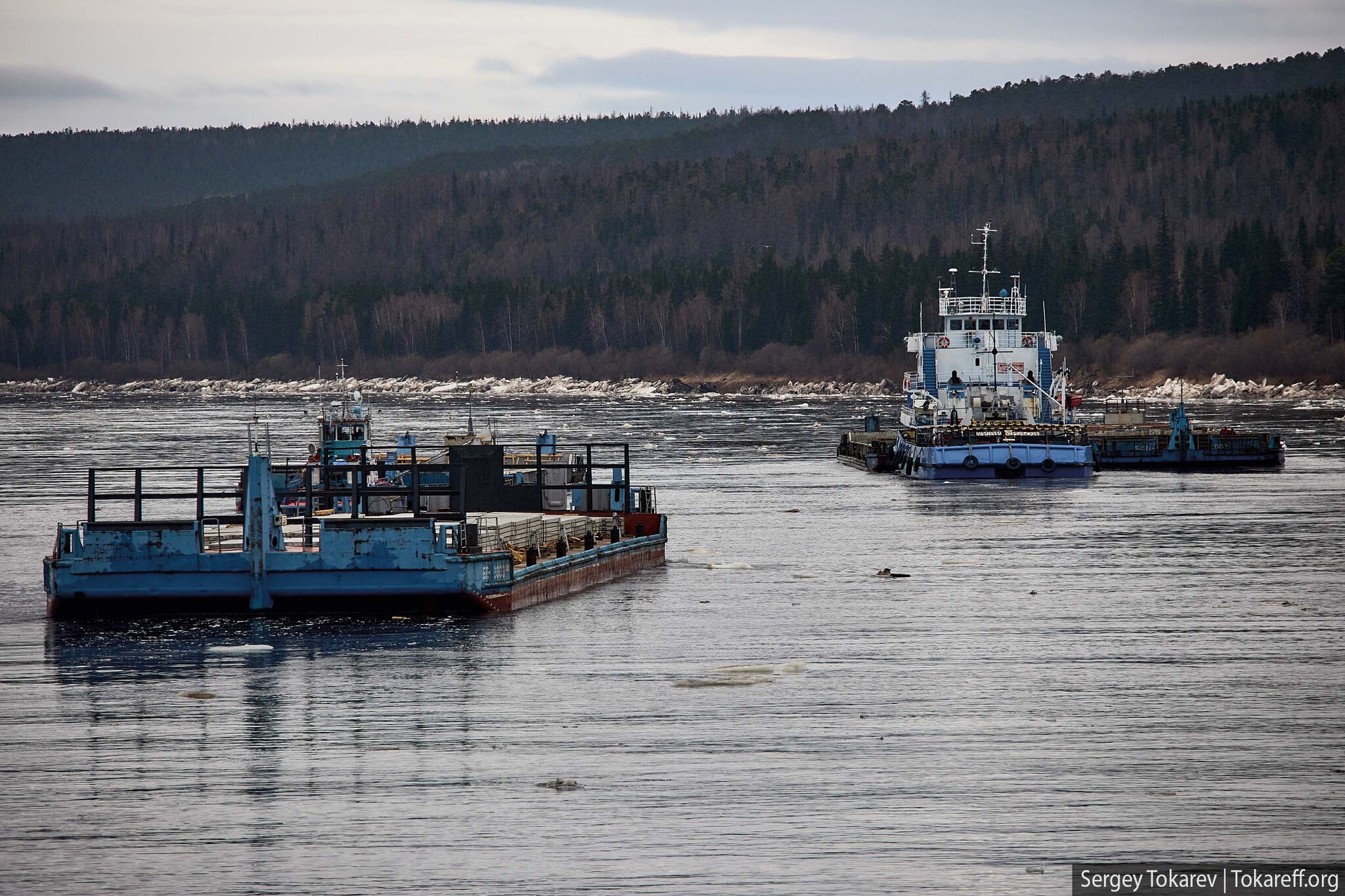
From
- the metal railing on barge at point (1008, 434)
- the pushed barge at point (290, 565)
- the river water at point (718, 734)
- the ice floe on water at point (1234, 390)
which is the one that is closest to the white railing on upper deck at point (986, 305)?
the metal railing on barge at point (1008, 434)

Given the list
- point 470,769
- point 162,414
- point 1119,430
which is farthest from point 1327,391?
point 470,769

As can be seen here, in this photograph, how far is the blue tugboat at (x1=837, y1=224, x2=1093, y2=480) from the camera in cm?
7600

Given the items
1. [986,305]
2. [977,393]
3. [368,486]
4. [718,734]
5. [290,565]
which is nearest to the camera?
[718,734]

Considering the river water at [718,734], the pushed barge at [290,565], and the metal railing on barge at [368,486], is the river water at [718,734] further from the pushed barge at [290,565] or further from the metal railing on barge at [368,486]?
the metal railing on barge at [368,486]

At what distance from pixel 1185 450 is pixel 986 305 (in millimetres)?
11900

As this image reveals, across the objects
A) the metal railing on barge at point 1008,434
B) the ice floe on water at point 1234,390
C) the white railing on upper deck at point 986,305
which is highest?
the white railing on upper deck at point 986,305

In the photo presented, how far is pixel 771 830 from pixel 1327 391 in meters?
148

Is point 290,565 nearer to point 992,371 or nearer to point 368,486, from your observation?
point 368,486

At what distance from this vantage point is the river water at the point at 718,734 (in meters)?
17.7

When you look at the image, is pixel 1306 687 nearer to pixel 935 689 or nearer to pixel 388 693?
pixel 935 689

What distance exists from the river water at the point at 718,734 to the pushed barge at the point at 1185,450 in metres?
34.6

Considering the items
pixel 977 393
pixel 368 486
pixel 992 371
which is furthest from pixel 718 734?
pixel 992 371

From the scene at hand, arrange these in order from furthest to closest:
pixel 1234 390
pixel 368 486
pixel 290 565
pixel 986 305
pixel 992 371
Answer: pixel 1234 390 → pixel 986 305 → pixel 992 371 → pixel 368 486 → pixel 290 565

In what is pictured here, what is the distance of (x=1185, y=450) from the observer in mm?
80750
